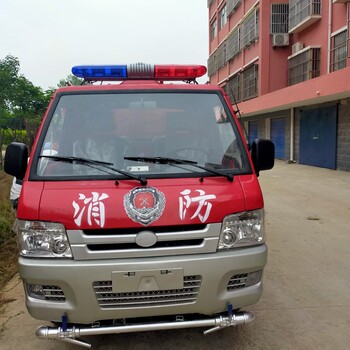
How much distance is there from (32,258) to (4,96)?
23.4 meters

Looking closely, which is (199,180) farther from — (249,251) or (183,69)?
(183,69)

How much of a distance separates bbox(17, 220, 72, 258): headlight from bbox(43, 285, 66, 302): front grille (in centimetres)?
21

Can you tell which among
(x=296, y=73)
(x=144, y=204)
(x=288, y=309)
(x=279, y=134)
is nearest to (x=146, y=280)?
(x=144, y=204)

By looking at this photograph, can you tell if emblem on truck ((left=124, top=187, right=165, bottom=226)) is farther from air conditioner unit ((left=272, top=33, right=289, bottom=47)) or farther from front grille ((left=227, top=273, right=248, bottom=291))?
air conditioner unit ((left=272, top=33, right=289, bottom=47))

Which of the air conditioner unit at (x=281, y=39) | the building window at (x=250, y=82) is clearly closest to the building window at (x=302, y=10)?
the air conditioner unit at (x=281, y=39)

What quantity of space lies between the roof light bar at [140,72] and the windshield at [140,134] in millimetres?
928

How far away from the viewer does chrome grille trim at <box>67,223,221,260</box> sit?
243 cm

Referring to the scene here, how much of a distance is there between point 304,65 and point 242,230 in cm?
1845

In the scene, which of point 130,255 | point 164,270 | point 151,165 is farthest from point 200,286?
point 151,165

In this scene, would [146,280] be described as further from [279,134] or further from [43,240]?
[279,134]

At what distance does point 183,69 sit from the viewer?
4.12 meters

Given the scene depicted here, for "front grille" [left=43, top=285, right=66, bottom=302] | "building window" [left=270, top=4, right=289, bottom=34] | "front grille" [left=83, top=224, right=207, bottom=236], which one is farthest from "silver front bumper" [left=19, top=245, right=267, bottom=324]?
"building window" [left=270, top=4, right=289, bottom=34]

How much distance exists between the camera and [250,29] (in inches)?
974

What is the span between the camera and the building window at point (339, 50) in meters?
15.4
